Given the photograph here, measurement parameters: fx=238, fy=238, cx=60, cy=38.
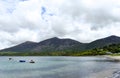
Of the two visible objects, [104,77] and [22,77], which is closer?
[104,77]

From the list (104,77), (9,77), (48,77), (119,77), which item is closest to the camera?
(119,77)

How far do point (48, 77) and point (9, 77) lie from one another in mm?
11809

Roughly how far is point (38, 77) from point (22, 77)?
14.8ft

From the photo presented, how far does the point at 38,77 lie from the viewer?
62.8 meters

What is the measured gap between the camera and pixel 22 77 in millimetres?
63812

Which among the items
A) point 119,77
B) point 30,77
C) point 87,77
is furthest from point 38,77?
point 119,77

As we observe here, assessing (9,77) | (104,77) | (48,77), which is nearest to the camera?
(104,77)

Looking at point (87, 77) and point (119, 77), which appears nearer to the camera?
point (119, 77)

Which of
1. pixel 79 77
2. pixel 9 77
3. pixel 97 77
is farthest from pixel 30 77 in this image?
pixel 97 77

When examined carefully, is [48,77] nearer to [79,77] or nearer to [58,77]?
[58,77]

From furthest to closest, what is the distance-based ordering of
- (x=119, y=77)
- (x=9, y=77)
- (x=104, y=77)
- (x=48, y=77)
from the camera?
1. (x=9, y=77)
2. (x=48, y=77)
3. (x=104, y=77)
4. (x=119, y=77)

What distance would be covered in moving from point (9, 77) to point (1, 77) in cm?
252

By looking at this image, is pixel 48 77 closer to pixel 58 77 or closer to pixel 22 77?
pixel 58 77

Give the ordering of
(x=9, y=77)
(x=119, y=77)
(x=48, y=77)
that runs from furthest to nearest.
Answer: (x=9, y=77) < (x=48, y=77) < (x=119, y=77)
